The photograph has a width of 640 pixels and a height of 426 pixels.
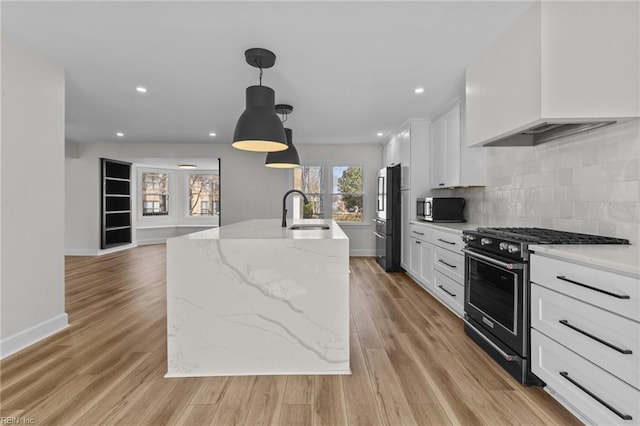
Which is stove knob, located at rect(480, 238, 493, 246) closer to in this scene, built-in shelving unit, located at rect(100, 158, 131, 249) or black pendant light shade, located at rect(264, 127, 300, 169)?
black pendant light shade, located at rect(264, 127, 300, 169)

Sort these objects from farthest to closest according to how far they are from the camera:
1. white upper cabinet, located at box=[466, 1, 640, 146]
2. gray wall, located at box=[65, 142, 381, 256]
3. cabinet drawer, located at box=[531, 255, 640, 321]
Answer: gray wall, located at box=[65, 142, 381, 256] < white upper cabinet, located at box=[466, 1, 640, 146] < cabinet drawer, located at box=[531, 255, 640, 321]

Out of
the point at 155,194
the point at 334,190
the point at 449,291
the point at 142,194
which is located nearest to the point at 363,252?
the point at 334,190

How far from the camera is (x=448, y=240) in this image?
344 centimetres

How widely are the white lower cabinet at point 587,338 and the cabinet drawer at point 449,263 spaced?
1192 millimetres

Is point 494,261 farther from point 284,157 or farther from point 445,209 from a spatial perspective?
point 284,157

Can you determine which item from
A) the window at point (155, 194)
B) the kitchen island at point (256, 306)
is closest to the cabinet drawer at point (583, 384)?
the kitchen island at point (256, 306)

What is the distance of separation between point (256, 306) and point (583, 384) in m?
1.78

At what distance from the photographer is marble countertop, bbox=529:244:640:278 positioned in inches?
54.9

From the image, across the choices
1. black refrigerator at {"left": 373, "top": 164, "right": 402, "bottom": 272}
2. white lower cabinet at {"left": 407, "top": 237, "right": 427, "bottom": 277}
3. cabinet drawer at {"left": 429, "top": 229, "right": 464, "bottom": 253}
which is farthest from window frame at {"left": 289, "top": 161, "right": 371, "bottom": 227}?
cabinet drawer at {"left": 429, "top": 229, "right": 464, "bottom": 253}

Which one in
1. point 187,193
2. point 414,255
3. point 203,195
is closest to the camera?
point 414,255

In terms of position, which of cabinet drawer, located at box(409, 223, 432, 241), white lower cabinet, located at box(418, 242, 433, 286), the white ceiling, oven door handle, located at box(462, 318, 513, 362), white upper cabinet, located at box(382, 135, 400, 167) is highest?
the white ceiling

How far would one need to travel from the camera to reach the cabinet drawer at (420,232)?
4.12 metres

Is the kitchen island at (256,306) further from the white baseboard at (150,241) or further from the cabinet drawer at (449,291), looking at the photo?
the white baseboard at (150,241)

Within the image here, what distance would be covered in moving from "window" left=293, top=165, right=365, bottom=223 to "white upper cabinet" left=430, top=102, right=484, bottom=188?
7.99ft
